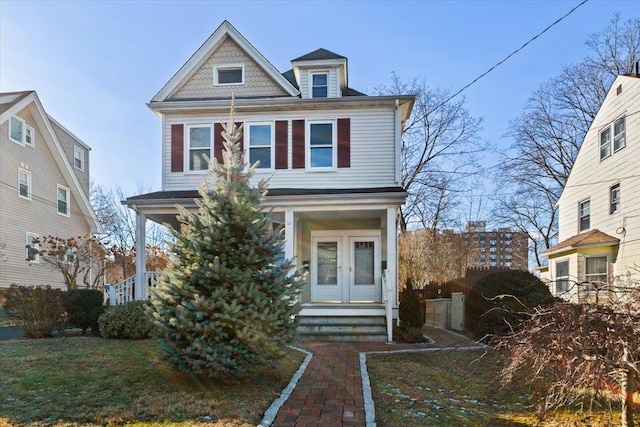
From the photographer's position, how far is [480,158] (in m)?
24.8

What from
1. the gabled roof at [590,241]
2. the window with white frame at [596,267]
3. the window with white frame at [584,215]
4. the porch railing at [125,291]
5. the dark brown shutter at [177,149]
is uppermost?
the dark brown shutter at [177,149]

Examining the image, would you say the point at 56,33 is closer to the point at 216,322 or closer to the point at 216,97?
the point at 216,97

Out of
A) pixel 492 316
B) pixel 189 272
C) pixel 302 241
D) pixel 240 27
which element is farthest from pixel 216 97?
pixel 492 316

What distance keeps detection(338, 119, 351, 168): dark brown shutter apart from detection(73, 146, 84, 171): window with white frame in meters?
17.5

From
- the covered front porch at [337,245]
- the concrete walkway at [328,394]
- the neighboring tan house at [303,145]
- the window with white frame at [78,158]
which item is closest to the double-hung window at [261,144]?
the neighboring tan house at [303,145]

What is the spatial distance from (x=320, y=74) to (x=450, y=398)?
9969mm

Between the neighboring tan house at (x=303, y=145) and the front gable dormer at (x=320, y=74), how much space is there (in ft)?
0.10

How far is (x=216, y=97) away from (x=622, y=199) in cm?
1343

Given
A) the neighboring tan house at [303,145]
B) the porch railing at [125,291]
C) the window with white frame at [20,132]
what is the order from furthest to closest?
the window with white frame at [20,132]
the neighboring tan house at [303,145]
the porch railing at [125,291]

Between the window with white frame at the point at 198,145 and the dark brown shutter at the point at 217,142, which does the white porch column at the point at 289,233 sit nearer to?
the dark brown shutter at the point at 217,142

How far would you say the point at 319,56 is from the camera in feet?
41.8

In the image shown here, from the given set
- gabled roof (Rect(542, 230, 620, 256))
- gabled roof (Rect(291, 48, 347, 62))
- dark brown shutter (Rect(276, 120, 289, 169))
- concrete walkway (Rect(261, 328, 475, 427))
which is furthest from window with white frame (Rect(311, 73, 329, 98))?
gabled roof (Rect(542, 230, 620, 256))

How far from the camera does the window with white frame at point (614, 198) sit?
13930 mm

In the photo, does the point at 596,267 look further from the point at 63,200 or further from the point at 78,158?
the point at 78,158
